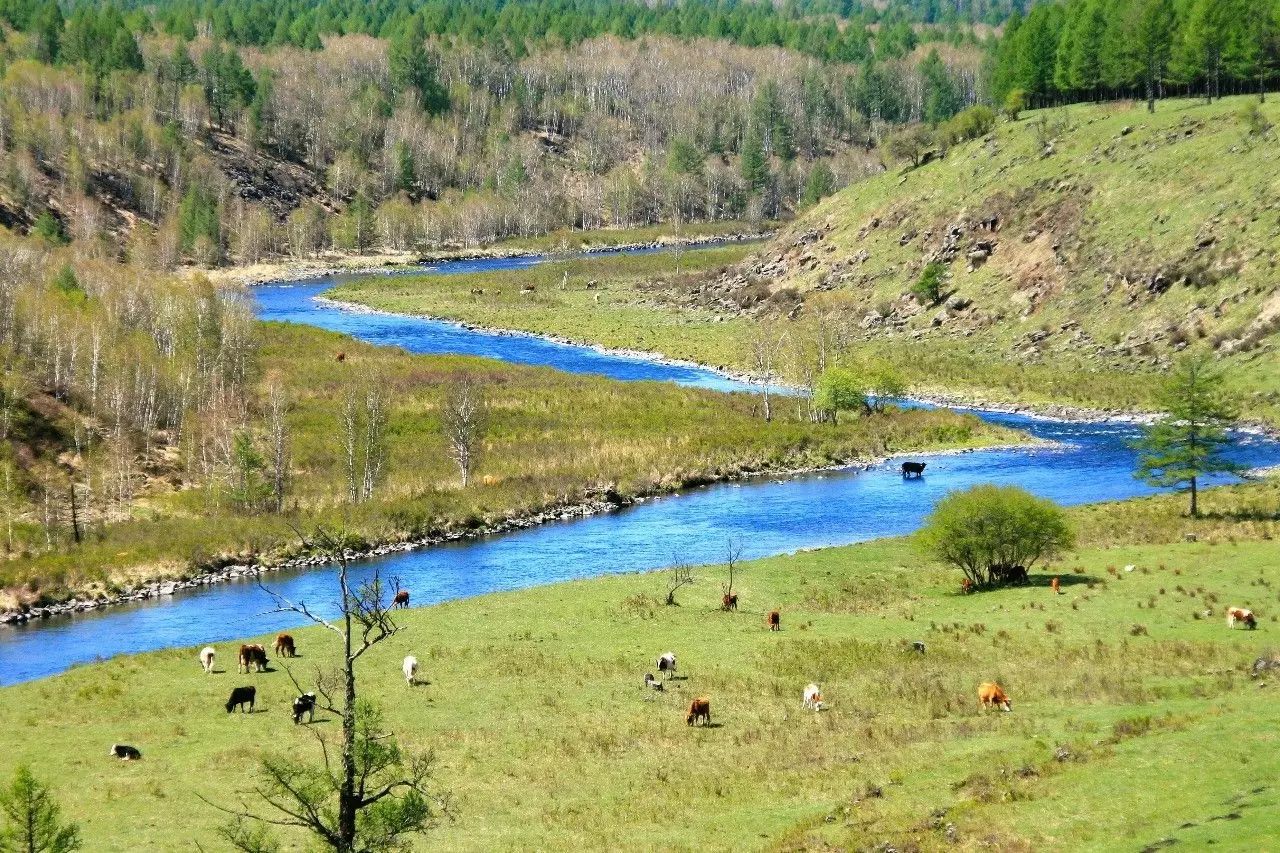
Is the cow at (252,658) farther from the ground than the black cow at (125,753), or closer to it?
closer to it

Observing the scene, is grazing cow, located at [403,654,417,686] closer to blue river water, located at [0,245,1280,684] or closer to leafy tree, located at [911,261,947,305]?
blue river water, located at [0,245,1280,684]

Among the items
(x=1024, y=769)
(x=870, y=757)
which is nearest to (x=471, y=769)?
(x=870, y=757)

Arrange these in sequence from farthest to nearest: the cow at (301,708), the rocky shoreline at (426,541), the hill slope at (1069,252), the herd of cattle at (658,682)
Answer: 1. the hill slope at (1069,252)
2. the rocky shoreline at (426,541)
3. the cow at (301,708)
4. the herd of cattle at (658,682)

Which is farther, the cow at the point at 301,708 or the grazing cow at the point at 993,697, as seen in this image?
the cow at the point at 301,708

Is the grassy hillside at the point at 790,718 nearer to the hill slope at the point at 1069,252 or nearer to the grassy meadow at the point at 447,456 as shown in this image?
the grassy meadow at the point at 447,456

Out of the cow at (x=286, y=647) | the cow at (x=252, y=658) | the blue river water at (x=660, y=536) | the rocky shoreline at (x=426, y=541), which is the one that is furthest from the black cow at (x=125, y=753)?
the blue river water at (x=660, y=536)

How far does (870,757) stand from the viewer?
34.3 metres

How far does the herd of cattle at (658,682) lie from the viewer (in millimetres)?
38062

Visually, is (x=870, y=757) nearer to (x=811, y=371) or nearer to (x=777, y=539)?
(x=777, y=539)

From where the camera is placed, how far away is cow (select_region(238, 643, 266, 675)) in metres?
46.8

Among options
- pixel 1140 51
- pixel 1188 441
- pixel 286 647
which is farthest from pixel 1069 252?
pixel 286 647

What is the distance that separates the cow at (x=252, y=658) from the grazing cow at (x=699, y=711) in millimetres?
15920

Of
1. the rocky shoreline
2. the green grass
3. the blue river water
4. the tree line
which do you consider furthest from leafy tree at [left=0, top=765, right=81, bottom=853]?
the tree line

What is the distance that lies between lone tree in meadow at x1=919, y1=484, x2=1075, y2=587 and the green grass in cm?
4575
